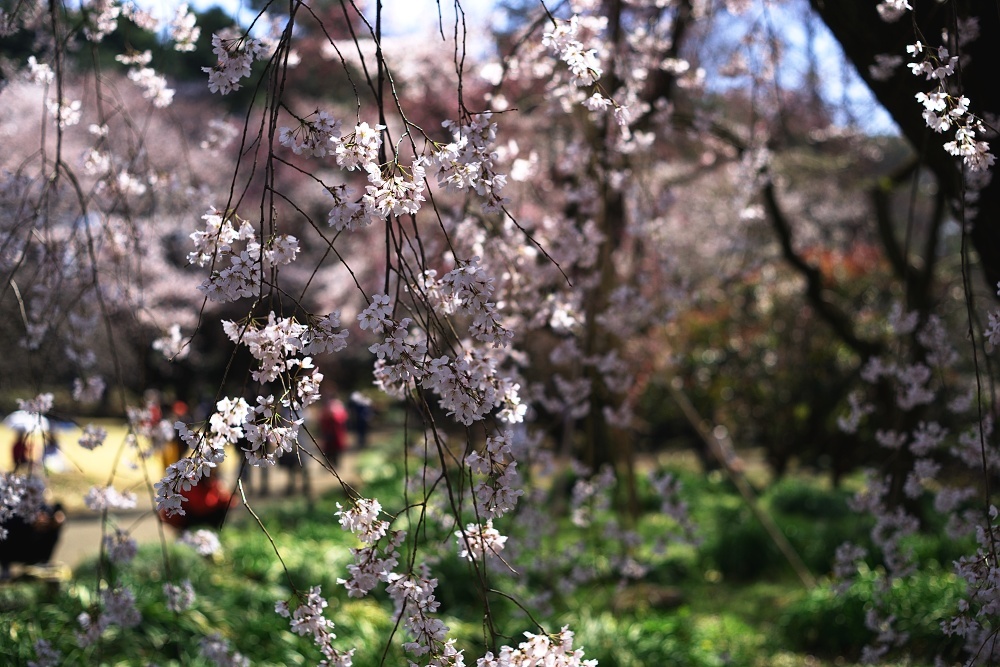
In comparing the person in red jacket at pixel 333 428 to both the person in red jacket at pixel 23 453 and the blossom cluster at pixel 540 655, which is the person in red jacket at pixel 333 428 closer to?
the person in red jacket at pixel 23 453

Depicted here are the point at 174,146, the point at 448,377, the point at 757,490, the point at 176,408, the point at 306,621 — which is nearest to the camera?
the point at 448,377

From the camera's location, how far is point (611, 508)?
8.36m

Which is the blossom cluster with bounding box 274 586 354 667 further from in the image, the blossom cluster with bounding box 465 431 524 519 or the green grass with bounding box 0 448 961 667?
the green grass with bounding box 0 448 961 667

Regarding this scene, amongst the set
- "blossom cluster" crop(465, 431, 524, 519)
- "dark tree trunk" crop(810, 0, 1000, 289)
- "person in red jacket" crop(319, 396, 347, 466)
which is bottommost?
"blossom cluster" crop(465, 431, 524, 519)

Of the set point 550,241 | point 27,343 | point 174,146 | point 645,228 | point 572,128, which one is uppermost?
point 174,146

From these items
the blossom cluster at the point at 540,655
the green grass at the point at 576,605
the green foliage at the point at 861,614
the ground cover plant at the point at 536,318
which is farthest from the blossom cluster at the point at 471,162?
the green foliage at the point at 861,614

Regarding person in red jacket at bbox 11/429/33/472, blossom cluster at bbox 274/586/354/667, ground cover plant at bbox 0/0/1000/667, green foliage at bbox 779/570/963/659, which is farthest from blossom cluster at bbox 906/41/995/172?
green foliage at bbox 779/570/963/659

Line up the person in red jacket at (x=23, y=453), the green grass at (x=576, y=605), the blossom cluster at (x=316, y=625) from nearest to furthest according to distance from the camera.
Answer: the blossom cluster at (x=316, y=625) → the person in red jacket at (x=23, y=453) → the green grass at (x=576, y=605)

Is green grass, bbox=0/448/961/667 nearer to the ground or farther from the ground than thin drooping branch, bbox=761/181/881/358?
nearer to the ground

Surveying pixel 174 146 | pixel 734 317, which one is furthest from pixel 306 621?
pixel 174 146

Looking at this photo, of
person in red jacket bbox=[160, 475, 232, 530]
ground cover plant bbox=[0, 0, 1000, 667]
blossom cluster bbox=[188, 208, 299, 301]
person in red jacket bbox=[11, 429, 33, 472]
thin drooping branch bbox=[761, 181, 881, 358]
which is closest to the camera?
blossom cluster bbox=[188, 208, 299, 301]

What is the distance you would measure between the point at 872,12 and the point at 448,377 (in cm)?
195

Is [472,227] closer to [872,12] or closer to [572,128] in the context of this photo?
[872,12]

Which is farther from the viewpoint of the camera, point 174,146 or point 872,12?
point 174,146
